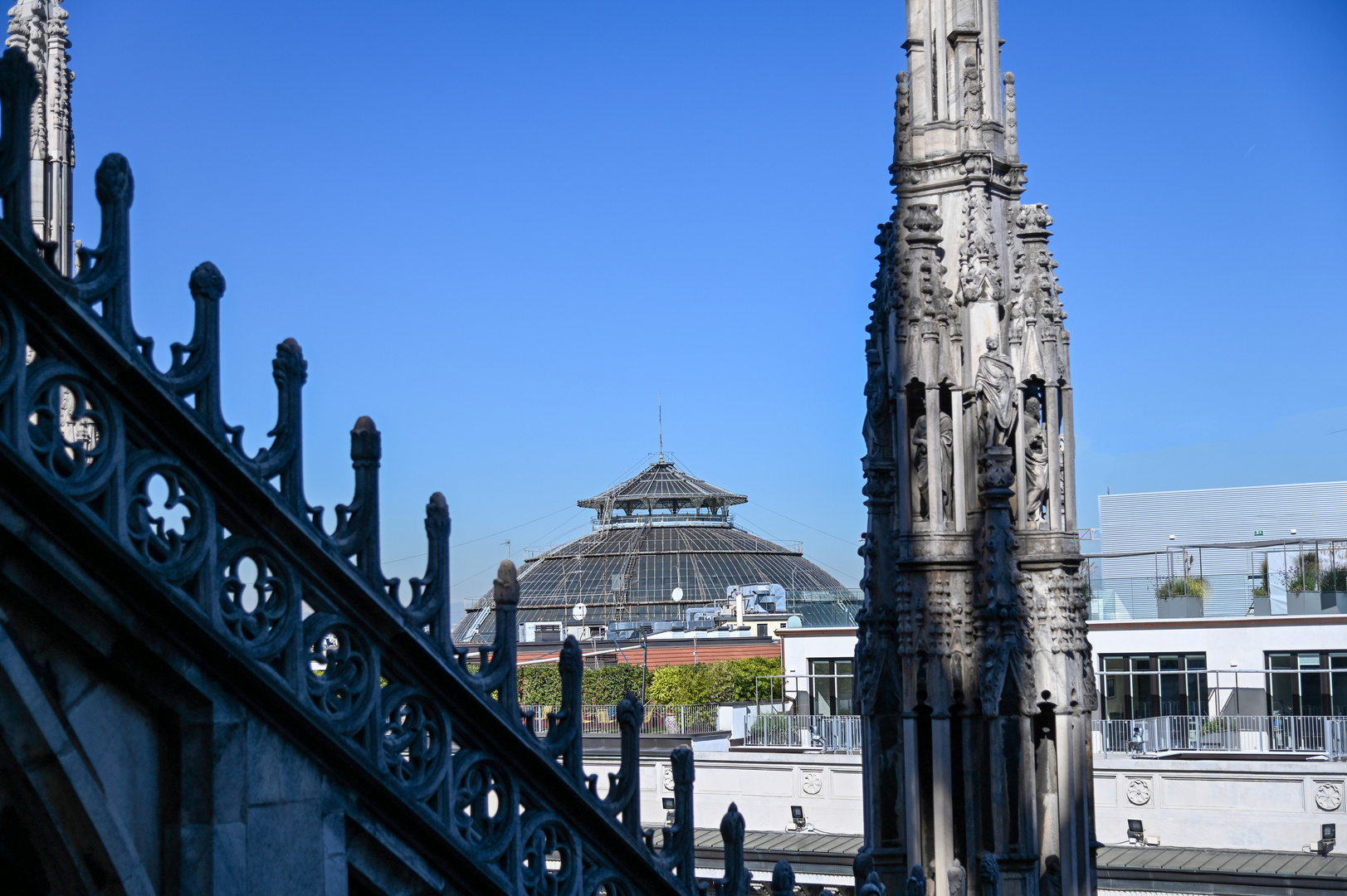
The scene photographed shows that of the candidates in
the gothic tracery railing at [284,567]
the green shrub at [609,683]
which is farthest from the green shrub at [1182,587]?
the gothic tracery railing at [284,567]

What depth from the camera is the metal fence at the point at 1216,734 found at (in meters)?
35.7

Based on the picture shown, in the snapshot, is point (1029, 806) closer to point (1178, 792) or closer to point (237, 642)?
point (237, 642)

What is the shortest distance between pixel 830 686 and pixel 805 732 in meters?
6.21

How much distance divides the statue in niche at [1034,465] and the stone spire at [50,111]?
23.1 feet

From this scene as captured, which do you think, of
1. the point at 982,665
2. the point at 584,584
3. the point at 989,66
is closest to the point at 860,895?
the point at 982,665

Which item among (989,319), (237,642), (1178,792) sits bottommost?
(1178,792)

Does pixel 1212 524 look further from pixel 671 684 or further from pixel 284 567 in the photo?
pixel 284 567

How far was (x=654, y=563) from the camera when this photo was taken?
406ft

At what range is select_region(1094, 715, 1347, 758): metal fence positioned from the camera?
117 ft

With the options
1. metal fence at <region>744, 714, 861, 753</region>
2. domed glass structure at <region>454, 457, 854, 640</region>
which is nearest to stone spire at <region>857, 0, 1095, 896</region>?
metal fence at <region>744, 714, 861, 753</region>

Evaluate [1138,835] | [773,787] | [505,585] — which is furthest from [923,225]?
[773,787]

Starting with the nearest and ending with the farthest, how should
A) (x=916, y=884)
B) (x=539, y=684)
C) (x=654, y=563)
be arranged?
1. (x=916, y=884)
2. (x=539, y=684)
3. (x=654, y=563)

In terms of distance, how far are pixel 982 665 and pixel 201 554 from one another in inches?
240

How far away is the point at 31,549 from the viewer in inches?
166
